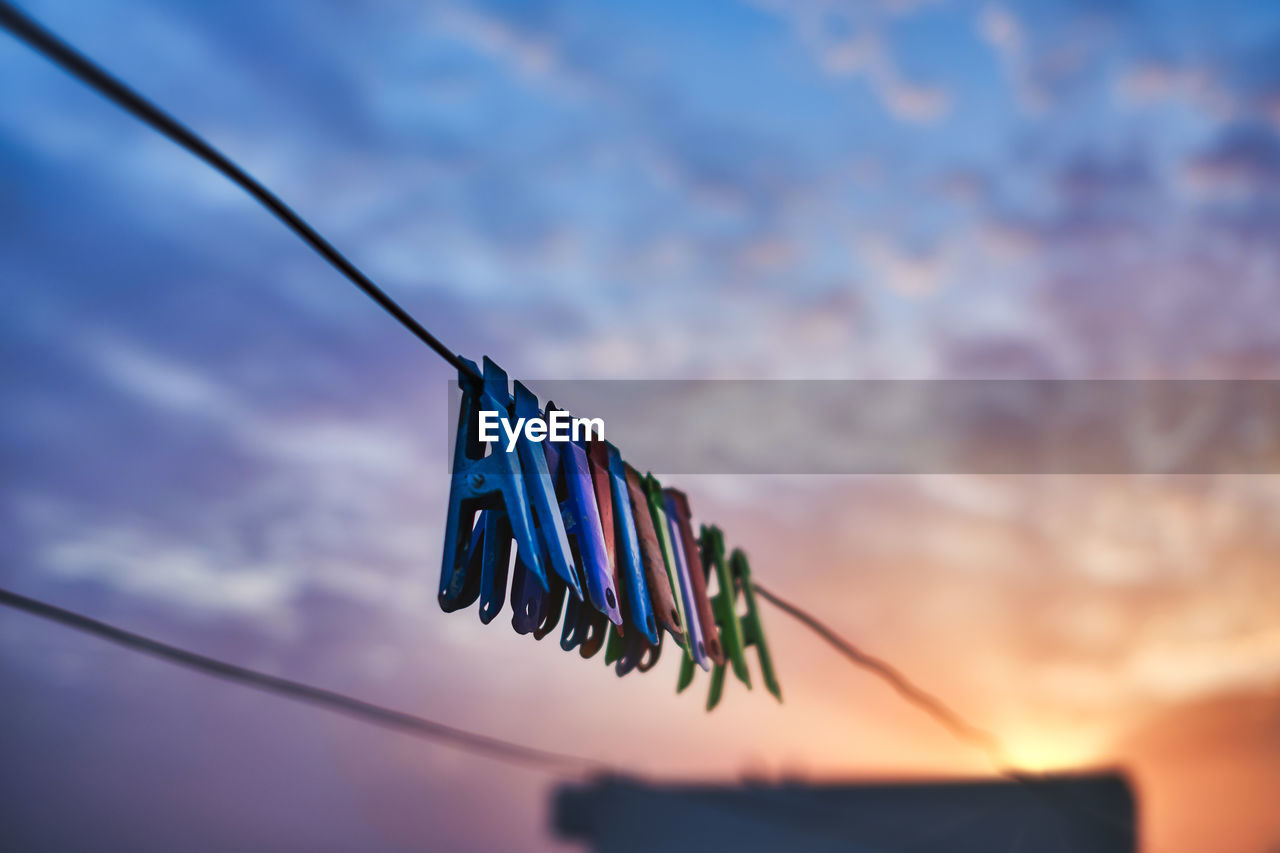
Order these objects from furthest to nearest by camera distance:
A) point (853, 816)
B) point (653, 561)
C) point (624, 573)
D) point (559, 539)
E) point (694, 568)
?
point (853, 816)
point (694, 568)
point (653, 561)
point (624, 573)
point (559, 539)

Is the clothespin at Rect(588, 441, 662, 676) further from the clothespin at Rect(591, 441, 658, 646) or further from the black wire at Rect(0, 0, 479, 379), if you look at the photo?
the black wire at Rect(0, 0, 479, 379)

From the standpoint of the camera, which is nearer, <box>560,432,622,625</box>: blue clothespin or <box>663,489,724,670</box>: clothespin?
<box>560,432,622,625</box>: blue clothespin

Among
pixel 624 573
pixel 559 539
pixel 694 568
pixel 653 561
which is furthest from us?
pixel 694 568

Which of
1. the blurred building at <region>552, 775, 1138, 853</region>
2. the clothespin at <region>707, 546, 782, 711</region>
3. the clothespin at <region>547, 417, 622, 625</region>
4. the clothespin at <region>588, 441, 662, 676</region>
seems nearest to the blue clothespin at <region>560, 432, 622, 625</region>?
the clothespin at <region>547, 417, 622, 625</region>

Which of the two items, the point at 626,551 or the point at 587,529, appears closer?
the point at 587,529

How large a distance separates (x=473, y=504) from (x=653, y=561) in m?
0.92

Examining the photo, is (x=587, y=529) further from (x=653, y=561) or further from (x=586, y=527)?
(x=653, y=561)

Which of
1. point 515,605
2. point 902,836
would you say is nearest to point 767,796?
point 902,836

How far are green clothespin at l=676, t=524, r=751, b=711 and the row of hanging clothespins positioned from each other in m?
0.43

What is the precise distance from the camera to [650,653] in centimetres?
362

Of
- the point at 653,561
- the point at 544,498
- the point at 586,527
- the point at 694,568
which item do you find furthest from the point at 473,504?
the point at 694,568

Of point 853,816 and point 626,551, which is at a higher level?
point 626,551

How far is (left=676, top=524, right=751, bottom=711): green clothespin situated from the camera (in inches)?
170

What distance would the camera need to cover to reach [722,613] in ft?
14.4
